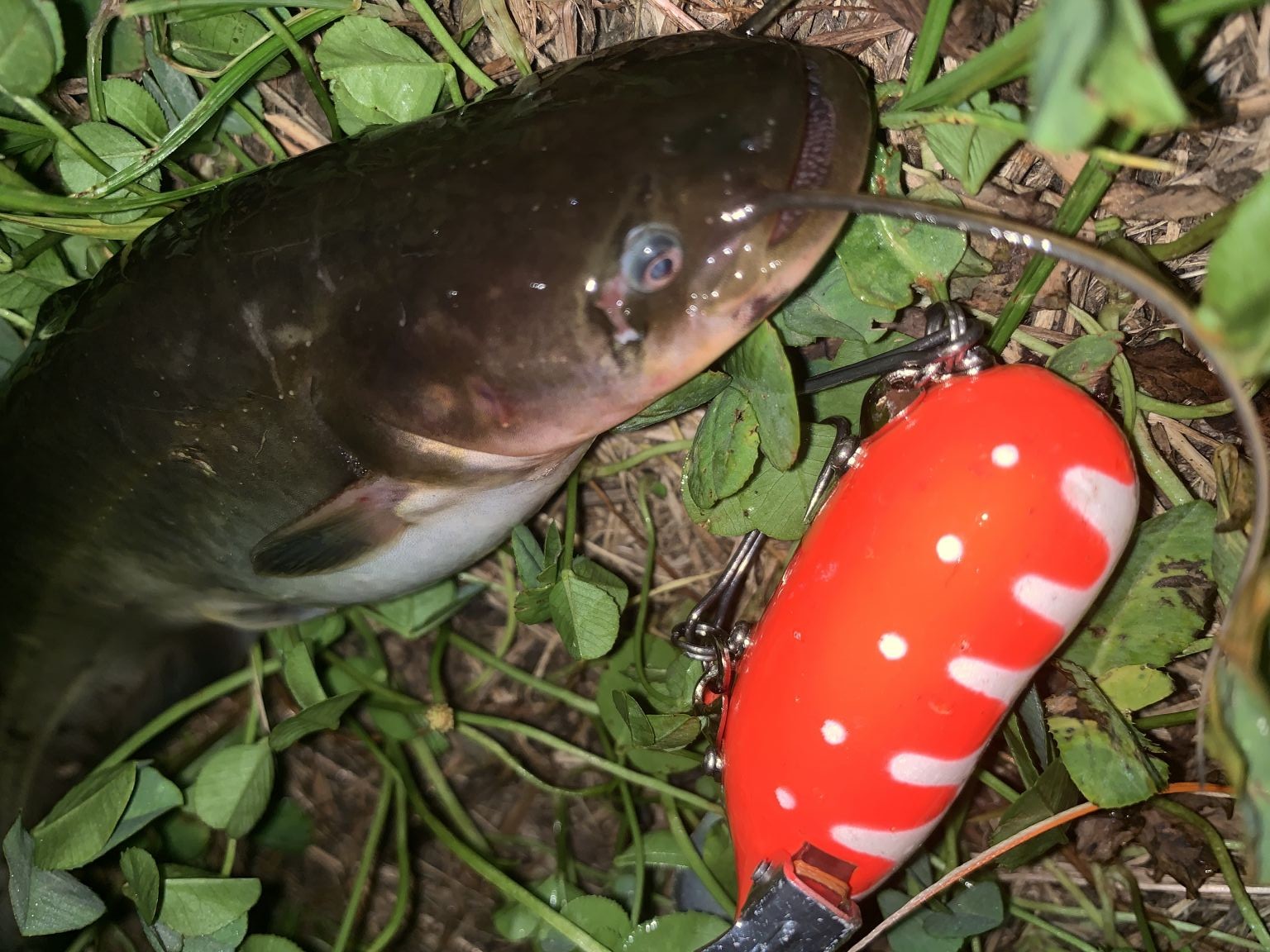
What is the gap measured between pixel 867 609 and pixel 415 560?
836 millimetres

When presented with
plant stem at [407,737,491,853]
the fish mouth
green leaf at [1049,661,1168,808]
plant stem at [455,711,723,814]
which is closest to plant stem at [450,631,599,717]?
plant stem at [455,711,723,814]

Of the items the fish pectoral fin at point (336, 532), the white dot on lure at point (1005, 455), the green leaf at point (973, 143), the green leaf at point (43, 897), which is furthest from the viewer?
the green leaf at point (43, 897)

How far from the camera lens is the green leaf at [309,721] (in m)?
1.79

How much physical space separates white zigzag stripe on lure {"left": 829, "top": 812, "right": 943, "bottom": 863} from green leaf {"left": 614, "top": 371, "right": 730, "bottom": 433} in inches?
24.4

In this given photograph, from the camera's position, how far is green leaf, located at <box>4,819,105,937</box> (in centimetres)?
176

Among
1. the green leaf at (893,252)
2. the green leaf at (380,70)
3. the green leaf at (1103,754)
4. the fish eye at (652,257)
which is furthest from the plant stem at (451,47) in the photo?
the green leaf at (1103,754)

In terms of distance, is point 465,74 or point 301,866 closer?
point 465,74

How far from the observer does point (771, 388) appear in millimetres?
1360

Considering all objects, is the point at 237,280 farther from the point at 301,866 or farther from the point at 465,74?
the point at 301,866

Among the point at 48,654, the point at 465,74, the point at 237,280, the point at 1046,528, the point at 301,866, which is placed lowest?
the point at 301,866

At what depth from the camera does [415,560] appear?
5.66 ft

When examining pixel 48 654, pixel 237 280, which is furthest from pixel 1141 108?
pixel 48 654

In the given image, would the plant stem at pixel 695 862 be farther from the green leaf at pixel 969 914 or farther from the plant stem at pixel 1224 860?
the plant stem at pixel 1224 860

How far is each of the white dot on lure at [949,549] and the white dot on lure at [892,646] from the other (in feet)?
0.35
